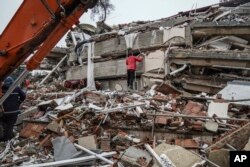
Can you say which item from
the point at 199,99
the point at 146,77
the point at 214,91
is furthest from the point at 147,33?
the point at 199,99

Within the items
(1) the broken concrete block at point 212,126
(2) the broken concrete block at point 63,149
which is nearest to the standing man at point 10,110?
(2) the broken concrete block at point 63,149

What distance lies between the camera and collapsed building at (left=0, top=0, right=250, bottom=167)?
6.00m

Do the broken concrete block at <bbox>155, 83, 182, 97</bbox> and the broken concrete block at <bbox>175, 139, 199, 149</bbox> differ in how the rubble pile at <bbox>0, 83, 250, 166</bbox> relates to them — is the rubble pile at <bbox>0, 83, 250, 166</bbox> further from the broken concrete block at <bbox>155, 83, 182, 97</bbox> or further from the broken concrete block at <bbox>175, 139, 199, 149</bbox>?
the broken concrete block at <bbox>155, 83, 182, 97</bbox>

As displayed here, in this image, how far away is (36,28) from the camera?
4652mm

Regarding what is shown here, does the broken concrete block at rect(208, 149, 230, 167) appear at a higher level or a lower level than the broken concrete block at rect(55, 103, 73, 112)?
lower

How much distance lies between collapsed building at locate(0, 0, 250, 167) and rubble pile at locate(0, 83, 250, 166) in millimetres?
Answer: 19

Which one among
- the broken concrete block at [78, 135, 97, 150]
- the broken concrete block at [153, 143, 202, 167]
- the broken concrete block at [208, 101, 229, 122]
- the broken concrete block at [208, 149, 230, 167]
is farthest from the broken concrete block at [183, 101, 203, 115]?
the broken concrete block at [208, 149, 230, 167]

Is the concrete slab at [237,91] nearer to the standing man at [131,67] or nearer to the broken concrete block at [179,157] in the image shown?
the broken concrete block at [179,157]

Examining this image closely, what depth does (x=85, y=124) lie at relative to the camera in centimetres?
783

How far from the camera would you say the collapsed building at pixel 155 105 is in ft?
19.7

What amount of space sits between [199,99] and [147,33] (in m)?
5.36

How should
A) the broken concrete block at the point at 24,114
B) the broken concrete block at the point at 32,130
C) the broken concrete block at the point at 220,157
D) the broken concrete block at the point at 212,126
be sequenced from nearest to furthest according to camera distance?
the broken concrete block at the point at 220,157 → the broken concrete block at the point at 212,126 → the broken concrete block at the point at 32,130 → the broken concrete block at the point at 24,114

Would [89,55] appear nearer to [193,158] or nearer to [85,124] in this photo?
[85,124]

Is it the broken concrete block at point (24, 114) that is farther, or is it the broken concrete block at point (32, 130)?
the broken concrete block at point (24, 114)
